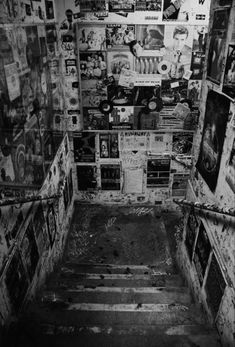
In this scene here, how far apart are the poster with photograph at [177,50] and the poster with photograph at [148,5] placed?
0.26 meters

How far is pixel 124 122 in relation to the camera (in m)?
4.58

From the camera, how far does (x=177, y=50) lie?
408 cm

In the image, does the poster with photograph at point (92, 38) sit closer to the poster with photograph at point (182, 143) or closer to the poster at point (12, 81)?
the poster with photograph at point (182, 143)

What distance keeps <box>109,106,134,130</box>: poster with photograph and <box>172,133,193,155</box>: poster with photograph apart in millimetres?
738

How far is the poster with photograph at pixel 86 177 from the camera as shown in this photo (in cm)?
499

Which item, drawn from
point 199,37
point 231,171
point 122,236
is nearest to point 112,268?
point 122,236

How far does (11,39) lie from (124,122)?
2.54 m

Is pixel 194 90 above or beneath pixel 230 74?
beneath

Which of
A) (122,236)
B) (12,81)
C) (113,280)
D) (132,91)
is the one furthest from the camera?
(122,236)

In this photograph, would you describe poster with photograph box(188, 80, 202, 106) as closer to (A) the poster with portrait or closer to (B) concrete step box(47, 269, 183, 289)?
(A) the poster with portrait

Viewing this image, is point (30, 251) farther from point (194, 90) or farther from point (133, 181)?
point (194, 90)

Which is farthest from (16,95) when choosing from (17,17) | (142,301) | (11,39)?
(142,301)

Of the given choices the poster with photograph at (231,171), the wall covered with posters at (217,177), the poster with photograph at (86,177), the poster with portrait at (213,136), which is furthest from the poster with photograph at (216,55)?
the poster with photograph at (86,177)

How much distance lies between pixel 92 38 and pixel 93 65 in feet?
1.12
